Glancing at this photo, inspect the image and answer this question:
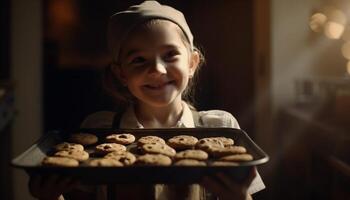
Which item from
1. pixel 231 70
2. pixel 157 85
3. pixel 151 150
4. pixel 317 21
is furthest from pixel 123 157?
pixel 231 70

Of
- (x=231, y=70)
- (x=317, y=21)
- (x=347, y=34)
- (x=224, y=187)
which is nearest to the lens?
(x=224, y=187)

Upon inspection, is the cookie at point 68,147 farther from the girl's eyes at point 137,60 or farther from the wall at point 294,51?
the wall at point 294,51

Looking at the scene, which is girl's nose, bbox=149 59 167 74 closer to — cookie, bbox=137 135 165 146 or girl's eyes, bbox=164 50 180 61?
girl's eyes, bbox=164 50 180 61

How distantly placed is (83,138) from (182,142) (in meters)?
0.24

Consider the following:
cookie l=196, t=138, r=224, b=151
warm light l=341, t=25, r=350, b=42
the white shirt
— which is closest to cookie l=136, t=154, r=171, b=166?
cookie l=196, t=138, r=224, b=151

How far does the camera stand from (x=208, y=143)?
950 mm

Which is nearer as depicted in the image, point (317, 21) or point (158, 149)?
point (158, 149)

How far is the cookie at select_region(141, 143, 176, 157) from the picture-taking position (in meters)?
0.91

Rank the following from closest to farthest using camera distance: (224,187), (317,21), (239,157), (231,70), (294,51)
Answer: (224,187), (239,157), (317,21), (294,51), (231,70)

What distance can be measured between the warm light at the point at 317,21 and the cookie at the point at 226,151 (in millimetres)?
2031

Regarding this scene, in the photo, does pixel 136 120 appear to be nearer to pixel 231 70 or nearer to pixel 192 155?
pixel 192 155

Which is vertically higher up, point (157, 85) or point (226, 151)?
point (157, 85)

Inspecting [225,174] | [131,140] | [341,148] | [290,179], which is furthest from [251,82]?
[225,174]

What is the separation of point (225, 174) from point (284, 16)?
2.36 metres
